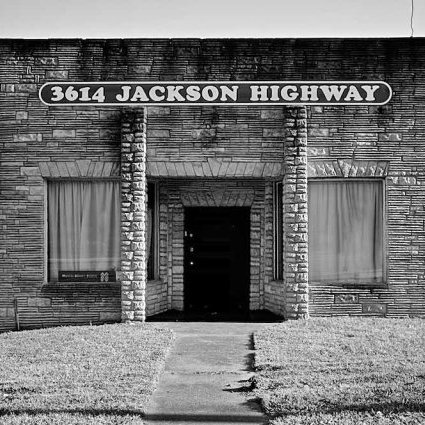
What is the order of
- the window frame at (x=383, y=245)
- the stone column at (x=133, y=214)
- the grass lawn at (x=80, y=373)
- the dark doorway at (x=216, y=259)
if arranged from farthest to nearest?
the dark doorway at (x=216, y=259)
the window frame at (x=383, y=245)
the stone column at (x=133, y=214)
the grass lawn at (x=80, y=373)

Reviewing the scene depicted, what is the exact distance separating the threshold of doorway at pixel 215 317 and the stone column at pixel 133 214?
61 cm

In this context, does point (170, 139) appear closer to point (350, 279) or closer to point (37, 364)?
point (350, 279)

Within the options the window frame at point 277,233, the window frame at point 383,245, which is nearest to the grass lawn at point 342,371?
the window frame at point 383,245

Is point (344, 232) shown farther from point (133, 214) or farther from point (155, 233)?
point (133, 214)

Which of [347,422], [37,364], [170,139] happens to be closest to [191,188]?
[170,139]

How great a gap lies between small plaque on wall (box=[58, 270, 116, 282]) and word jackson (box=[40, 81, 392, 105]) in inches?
115

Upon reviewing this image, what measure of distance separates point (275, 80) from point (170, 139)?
204cm

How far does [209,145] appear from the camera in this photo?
517 inches

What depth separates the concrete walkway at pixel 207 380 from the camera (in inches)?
287

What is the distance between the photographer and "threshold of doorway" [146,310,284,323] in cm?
1339

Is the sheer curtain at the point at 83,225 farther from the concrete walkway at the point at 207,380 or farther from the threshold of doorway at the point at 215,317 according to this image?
the concrete walkway at the point at 207,380

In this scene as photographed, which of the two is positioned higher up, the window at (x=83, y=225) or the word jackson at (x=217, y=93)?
the word jackson at (x=217, y=93)

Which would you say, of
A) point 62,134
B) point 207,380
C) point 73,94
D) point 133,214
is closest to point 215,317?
point 133,214

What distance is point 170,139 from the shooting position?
1315cm
